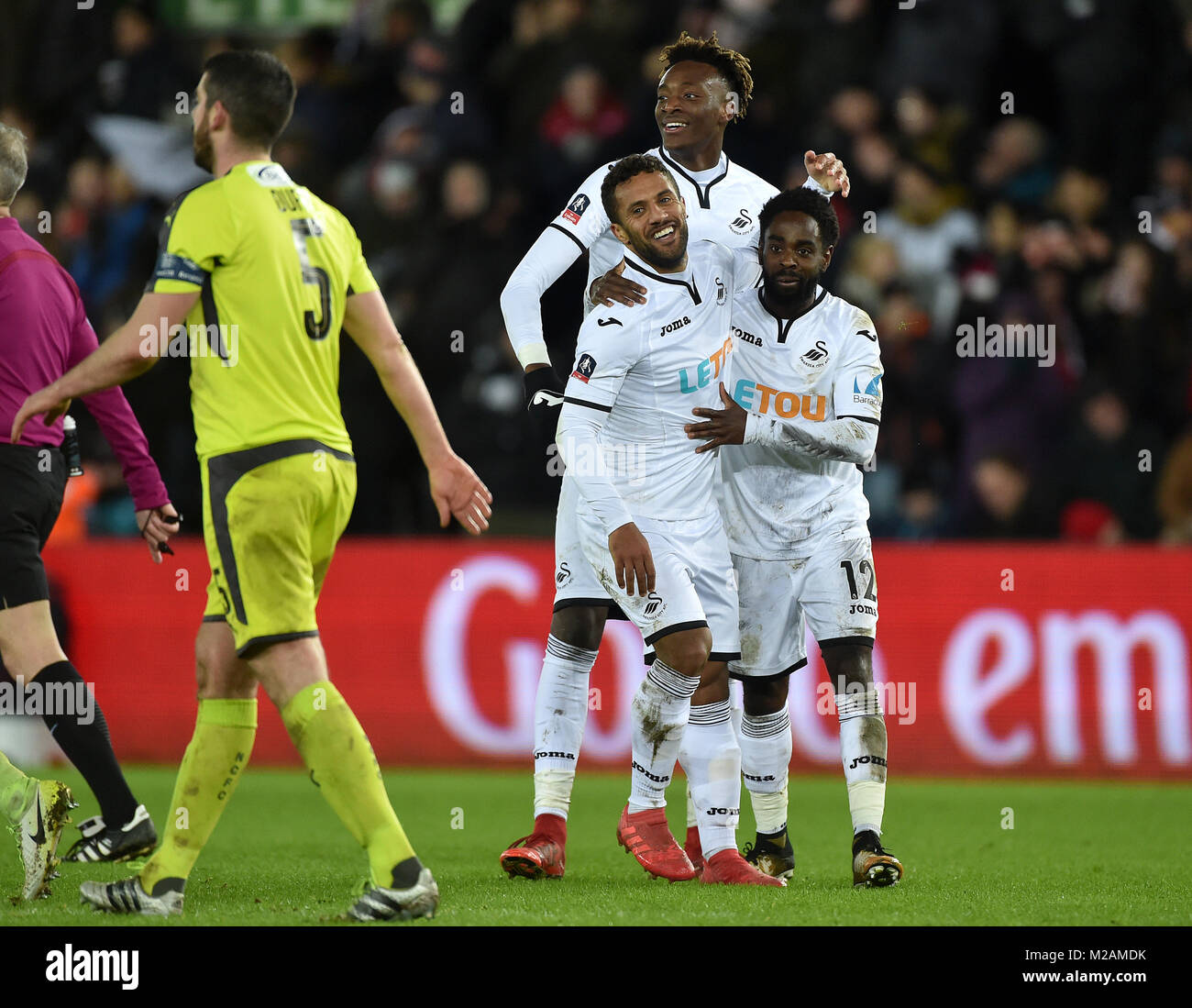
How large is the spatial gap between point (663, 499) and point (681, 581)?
1.05 feet

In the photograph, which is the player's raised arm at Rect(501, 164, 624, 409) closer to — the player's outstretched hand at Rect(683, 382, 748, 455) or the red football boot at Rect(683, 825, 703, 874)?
the player's outstretched hand at Rect(683, 382, 748, 455)

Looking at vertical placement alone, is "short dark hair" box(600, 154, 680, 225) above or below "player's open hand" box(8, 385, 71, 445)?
above

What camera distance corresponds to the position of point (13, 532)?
568cm

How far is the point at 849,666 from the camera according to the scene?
609 cm

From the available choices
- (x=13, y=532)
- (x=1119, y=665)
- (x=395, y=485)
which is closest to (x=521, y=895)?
(x=13, y=532)

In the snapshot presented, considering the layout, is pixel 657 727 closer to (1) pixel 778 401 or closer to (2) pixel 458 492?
(1) pixel 778 401

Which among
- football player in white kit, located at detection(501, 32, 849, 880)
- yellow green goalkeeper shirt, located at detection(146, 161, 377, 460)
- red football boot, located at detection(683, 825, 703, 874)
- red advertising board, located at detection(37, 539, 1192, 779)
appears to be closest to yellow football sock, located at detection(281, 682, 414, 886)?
yellow green goalkeeper shirt, located at detection(146, 161, 377, 460)

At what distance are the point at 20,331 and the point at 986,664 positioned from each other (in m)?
6.23

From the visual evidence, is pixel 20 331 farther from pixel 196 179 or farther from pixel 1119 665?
pixel 196 179

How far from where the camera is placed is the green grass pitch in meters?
5.16

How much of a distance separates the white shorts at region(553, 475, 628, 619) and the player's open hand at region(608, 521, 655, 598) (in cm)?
71

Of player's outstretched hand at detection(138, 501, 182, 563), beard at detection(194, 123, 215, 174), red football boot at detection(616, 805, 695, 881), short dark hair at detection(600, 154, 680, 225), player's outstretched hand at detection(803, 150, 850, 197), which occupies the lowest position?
red football boot at detection(616, 805, 695, 881)
